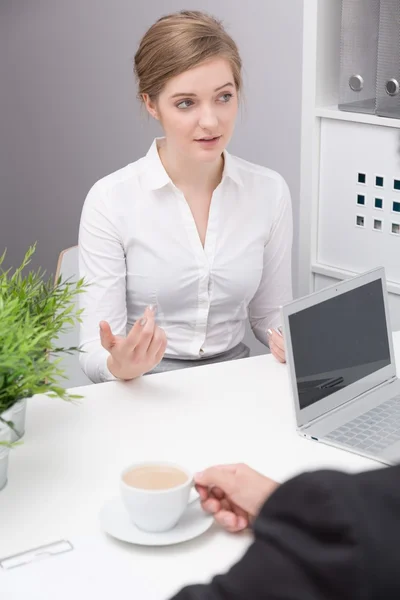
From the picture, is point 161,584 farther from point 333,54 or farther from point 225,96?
point 333,54

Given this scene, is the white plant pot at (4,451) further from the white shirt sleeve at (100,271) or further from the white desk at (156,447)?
the white shirt sleeve at (100,271)

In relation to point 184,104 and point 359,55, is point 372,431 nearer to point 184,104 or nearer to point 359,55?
point 184,104

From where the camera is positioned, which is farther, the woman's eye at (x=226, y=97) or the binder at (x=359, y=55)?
the binder at (x=359, y=55)

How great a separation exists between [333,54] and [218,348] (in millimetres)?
793

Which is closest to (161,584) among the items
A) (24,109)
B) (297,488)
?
(297,488)

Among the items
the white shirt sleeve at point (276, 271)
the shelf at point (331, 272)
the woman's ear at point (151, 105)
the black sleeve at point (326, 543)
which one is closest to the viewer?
the black sleeve at point (326, 543)

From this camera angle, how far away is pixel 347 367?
139 centimetres

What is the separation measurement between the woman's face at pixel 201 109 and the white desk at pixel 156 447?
1.56 ft

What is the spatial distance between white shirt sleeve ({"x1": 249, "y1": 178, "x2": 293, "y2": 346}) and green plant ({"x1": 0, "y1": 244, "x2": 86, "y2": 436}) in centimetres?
82

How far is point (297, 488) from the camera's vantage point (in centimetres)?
49

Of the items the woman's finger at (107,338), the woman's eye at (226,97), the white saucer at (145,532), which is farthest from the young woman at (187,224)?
the white saucer at (145,532)

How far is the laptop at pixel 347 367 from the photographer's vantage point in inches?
50.3

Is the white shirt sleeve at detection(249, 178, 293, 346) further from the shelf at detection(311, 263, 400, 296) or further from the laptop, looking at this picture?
the laptop

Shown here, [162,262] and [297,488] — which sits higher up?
[297,488]
